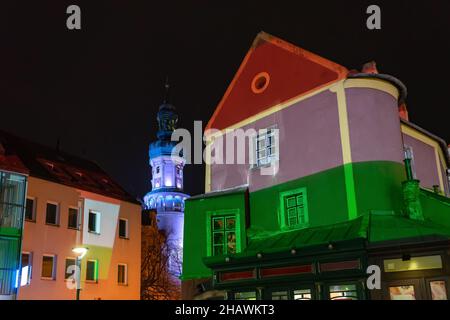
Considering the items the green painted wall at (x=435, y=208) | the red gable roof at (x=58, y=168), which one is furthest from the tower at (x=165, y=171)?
the green painted wall at (x=435, y=208)

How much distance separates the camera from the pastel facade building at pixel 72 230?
2805cm

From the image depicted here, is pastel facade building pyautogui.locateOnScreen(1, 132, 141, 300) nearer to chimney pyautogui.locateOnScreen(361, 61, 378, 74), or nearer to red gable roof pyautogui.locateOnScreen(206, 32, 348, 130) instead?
red gable roof pyautogui.locateOnScreen(206, 32, 348, 130)

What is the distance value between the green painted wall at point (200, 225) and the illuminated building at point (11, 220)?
10705 mm

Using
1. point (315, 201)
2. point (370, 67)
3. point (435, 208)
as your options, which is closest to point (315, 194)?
point (315, 201)

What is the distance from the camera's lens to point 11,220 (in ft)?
84.0

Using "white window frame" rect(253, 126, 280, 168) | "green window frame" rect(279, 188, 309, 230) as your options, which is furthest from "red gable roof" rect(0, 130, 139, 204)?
"green window frame" rect(279, 188, 309, 230)

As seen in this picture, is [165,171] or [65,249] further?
[165,171]

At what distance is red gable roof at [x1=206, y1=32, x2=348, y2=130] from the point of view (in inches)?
706

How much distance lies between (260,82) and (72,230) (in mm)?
16259

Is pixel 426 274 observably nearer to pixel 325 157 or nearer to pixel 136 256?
pixel 325 157

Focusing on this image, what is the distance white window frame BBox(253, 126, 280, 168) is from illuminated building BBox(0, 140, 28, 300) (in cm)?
1351

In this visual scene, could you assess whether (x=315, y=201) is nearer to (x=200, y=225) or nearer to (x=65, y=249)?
(x=200, y=225)

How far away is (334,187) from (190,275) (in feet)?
21.4
